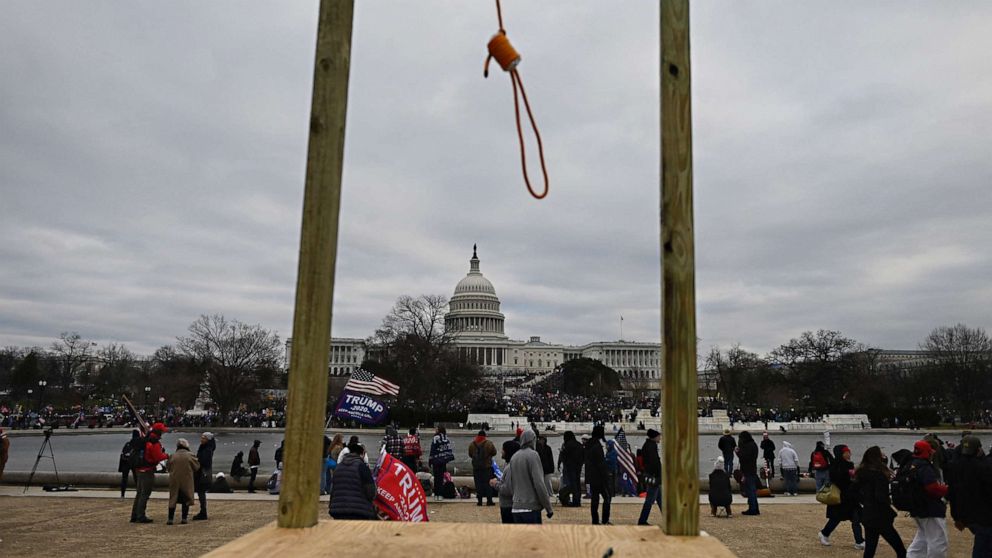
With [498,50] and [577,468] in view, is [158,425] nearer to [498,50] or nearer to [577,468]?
[577,468]

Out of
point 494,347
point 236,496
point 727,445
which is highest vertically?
point 494,347

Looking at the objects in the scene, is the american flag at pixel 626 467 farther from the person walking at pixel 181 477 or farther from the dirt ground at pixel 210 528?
the person walking at pixel 181 477

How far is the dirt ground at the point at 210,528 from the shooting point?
10.7 meters

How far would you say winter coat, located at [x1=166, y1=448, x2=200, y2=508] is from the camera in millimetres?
13000

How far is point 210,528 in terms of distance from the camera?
497 inches

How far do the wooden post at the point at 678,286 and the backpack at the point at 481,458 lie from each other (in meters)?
13.7

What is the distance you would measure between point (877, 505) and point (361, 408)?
10102 millimetres

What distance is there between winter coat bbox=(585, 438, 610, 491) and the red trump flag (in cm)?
528

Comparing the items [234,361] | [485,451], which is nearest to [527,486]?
[485,451]

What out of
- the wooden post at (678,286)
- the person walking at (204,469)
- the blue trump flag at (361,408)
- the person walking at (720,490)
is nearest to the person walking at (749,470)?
the person walking at (720,490)

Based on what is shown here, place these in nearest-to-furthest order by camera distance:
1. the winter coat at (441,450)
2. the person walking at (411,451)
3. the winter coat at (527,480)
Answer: the winter coat at (527,480)
the person walking at (411,451)
the winter coat at (441,450)

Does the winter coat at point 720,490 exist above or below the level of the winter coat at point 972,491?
below

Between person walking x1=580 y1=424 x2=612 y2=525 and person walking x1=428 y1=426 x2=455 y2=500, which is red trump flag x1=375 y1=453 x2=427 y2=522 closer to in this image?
person walking x1=580 y1=424 x2=612 y2=525

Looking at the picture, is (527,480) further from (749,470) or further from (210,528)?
(749,470)
